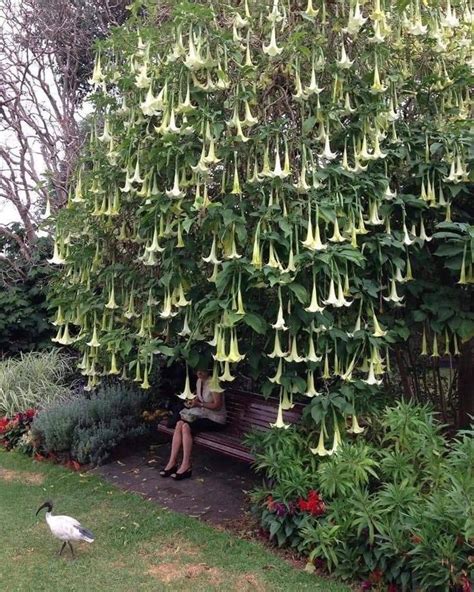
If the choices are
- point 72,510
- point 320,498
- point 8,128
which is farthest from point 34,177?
point 320,498

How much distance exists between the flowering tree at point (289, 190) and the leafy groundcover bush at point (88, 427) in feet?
5.03

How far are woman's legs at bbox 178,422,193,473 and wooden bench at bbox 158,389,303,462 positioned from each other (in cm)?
14

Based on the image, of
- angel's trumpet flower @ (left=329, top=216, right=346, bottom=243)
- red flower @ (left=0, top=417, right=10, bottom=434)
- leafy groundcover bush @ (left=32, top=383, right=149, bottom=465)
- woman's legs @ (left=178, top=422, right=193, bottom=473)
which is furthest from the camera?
red flower @ (left=0, top=417, right=10, bottom=434)

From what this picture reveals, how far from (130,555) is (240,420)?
189cm

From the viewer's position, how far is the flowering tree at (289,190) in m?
3.73

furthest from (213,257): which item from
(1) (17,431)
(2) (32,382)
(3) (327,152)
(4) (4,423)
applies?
(2) (32,382)

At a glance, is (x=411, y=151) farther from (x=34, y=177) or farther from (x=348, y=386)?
(x=34, y=177)

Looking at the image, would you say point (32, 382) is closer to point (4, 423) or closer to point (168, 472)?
point (4, 423)

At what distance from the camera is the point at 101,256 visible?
481 centimetres

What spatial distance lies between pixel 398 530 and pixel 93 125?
3596mm

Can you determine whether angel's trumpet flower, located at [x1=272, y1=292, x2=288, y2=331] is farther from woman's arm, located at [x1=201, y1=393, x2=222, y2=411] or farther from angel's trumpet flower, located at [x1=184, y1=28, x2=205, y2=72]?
woman's arm, located at [x1=201, y1=393, x2=222, y2=411]

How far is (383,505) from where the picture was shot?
3420mm

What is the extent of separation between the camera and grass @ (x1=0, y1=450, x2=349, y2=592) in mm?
3566

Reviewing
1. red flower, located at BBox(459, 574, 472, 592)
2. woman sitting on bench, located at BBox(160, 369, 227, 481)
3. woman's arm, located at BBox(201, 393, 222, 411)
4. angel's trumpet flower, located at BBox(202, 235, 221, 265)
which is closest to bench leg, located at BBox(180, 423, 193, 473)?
woman sitting on bench, located at BBox(160, 369, 227, 481)
